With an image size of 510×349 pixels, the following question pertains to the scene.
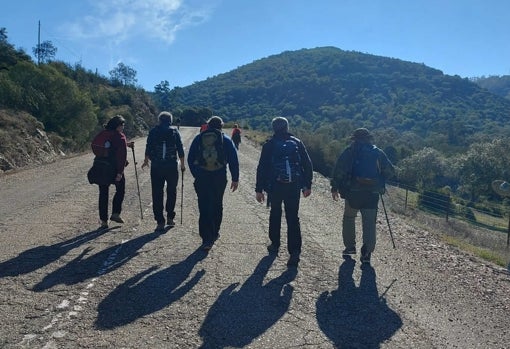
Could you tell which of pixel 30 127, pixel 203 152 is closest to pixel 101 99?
pixel 30 127

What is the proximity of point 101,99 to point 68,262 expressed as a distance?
50.1 meters

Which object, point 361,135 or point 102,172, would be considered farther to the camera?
point 102,172

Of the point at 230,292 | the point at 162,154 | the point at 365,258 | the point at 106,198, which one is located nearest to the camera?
the point at 230,292

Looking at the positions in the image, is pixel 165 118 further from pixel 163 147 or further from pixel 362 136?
pixel 362 136

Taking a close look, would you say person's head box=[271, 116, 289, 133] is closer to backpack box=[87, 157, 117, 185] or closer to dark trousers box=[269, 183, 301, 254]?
dark trousers box=[269, 183, 301, 254]

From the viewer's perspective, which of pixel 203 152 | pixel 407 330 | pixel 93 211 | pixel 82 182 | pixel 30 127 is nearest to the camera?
pixel 407 330

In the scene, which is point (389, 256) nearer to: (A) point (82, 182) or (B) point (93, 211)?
(B) point (93, 211)

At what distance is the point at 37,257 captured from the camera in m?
6.45

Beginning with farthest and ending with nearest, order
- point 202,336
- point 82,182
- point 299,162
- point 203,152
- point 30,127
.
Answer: point 30,127 < point 82,182 < point 203,152 < point 299,162 < point 202,336

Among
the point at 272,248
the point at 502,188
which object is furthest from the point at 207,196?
the point at 502,188

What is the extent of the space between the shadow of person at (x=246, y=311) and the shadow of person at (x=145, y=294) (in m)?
0.53

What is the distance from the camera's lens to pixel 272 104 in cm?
15150

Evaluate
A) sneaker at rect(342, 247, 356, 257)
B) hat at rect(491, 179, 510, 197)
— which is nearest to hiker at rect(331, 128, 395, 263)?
sneaker at rect(342, 247, 356, 257)

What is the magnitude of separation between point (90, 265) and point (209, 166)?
2110 mm
